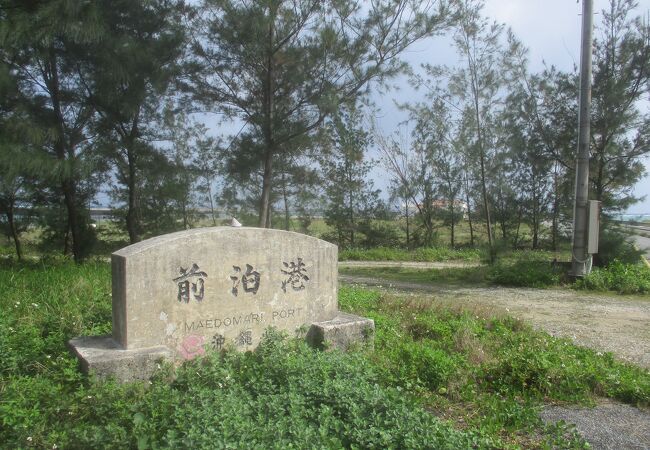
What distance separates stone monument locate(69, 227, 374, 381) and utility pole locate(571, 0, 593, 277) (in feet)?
19.6

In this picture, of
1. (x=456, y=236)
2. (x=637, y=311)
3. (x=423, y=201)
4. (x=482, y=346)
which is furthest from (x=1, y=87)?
(x=456, y=236)

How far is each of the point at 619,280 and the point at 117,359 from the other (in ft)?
26.1

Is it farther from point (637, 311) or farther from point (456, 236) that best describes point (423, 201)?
point (637, 311)

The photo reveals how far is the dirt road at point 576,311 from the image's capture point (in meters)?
5.25

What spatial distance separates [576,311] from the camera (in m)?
6.86

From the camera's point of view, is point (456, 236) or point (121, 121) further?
point (456, 236)

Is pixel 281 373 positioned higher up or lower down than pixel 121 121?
lower down

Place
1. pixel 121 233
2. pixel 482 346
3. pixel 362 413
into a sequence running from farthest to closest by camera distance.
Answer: pixel 121 233, pixel 482 346, pixel 362 413

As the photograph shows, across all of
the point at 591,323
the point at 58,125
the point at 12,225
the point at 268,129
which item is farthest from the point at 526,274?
the point at 12,225

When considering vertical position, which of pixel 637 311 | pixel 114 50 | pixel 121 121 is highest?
pixel 114 50

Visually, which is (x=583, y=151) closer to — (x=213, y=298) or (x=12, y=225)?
(x=213, y=298)

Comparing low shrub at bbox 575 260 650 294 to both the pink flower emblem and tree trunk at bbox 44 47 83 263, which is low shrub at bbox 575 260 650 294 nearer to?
the pink flower emblem

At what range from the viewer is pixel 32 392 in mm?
3105

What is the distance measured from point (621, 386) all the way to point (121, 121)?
8972 millimetres
